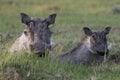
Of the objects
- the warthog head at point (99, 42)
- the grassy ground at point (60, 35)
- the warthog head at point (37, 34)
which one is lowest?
the grassy ground at point (60, 35)

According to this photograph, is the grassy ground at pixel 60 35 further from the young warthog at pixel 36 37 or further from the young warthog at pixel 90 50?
the young warthog at pixel 90 50

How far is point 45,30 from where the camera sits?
11.2 m

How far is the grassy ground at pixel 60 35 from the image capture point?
31.3 ft

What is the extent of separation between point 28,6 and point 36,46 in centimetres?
2265

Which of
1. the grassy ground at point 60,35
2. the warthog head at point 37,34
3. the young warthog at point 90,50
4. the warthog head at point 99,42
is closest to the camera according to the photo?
the grassy ground at point 60,35

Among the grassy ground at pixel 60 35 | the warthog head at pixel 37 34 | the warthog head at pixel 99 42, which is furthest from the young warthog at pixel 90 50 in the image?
the warthog head at pixel 37 34

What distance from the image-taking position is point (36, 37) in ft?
35.6

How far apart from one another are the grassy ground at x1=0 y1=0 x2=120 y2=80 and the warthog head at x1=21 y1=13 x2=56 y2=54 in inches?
11.5

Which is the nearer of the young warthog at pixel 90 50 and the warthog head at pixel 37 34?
the warthog head at pixel 37 34

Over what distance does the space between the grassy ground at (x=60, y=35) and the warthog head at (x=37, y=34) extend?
0.96ft

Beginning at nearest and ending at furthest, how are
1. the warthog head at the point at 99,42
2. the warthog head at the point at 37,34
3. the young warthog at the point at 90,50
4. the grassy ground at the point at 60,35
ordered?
the grassy ground at the point at 60,35
the warthog head at the point at 37,34
the warthog head at the point at 99,42
the young warthog at the point at 90,50

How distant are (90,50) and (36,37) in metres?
1.54

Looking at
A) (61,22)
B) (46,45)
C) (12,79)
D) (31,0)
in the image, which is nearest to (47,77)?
(12,79)

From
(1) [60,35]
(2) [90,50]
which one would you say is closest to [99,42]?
(2) [90,50]
